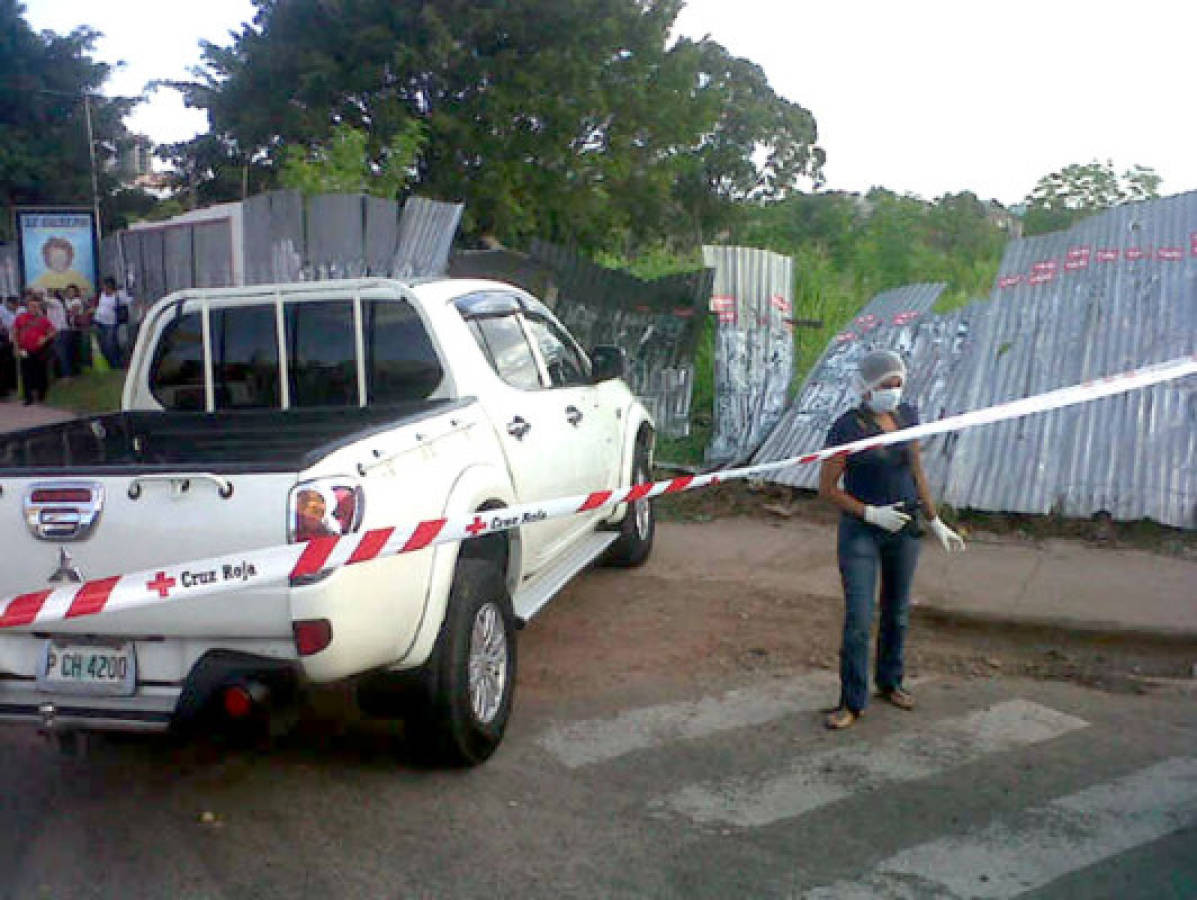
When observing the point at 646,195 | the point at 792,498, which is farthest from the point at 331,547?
the point at 646,195

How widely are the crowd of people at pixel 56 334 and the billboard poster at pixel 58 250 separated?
10.0 inches

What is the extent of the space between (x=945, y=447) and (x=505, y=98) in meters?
22.9

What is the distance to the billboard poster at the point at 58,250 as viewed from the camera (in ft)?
66.6

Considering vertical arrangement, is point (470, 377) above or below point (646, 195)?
below

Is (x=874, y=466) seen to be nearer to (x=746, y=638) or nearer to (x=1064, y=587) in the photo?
(x=746, y=638)

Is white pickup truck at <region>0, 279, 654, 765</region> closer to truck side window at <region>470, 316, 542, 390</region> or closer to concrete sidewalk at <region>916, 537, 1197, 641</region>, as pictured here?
truck side window at <region>470, 316, 542, 390</region>

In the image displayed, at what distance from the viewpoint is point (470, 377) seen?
5285 mm

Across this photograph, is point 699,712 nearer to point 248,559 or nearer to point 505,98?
point 248,559

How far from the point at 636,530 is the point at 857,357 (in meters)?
3.20

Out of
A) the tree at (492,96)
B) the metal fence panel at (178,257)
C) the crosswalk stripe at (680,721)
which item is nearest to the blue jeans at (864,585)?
the crosswalk stripe at (680,721)

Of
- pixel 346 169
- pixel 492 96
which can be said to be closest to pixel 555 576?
pixel 346 169

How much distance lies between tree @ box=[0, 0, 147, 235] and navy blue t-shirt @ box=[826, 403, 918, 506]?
114 feet

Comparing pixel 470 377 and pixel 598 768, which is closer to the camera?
pixel 598 768

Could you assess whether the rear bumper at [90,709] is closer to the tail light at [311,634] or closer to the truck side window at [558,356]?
the tail light at [311,634]
